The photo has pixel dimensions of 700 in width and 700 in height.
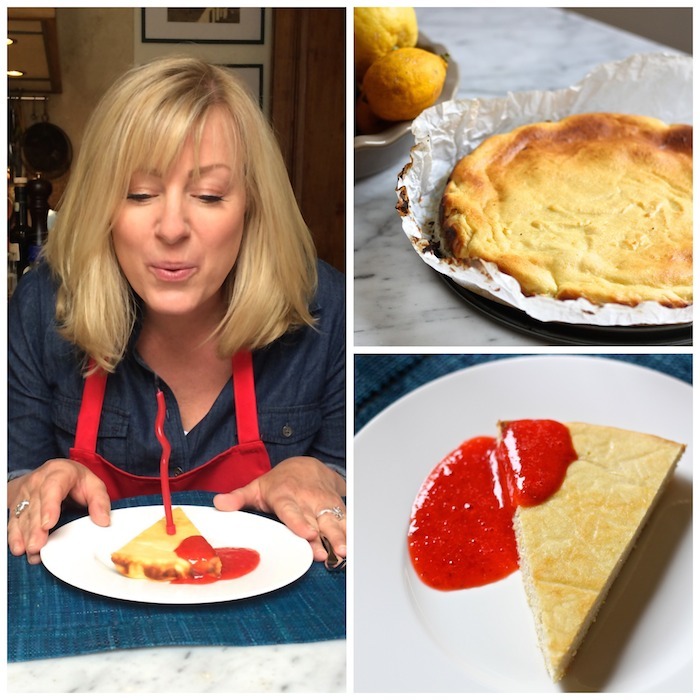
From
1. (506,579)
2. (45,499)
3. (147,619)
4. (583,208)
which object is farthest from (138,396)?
(583,208)

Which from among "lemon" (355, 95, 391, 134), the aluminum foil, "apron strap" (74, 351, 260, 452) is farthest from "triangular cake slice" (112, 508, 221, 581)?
"lemon" (355, 95, 391, 134)

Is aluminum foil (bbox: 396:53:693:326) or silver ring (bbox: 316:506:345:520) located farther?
silver ring (bbox: 316:506:345:520)

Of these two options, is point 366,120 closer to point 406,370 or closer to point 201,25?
point 201,25

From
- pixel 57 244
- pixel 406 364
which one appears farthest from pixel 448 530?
pixel 57 244

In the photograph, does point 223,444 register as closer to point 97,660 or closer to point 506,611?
point 97,660

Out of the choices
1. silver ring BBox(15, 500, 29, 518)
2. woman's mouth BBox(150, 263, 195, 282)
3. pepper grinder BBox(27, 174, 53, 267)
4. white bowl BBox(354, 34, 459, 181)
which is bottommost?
silver ring BBox(15, 500, 29, 518)

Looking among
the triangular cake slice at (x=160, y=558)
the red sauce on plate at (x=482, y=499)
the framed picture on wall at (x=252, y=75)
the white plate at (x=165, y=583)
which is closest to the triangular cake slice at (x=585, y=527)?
the red sauce on plate at (x=482, y=499)

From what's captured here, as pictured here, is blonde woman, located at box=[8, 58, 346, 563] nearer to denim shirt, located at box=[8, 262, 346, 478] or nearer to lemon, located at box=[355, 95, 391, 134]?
denim shirt, located at box=[8, 262, 346, 478]
